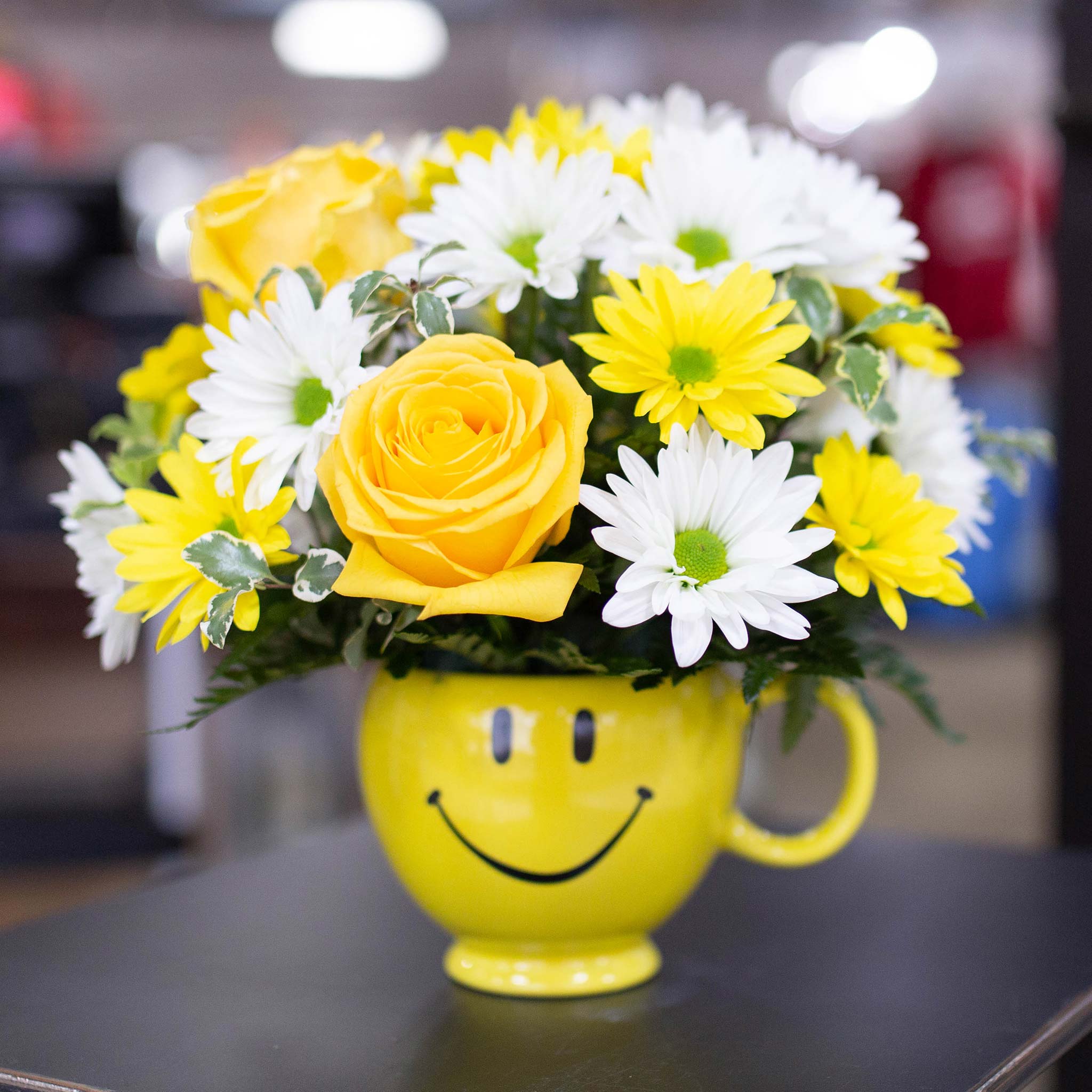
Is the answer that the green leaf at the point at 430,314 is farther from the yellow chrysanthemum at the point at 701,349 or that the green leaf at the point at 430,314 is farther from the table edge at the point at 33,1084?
the table edge at the point at 33,1084

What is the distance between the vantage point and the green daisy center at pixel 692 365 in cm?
62

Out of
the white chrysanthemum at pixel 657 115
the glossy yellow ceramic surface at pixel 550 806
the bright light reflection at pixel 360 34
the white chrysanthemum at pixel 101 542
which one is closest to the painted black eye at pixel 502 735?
the glossy yellow ceramic surface at pixel 550 806

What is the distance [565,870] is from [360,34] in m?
5.02

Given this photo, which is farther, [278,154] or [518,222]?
[278,154]

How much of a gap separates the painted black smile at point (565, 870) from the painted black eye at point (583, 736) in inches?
1.4

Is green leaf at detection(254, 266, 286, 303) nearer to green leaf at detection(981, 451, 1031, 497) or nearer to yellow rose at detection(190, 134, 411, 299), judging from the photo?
yellow rose at detection(190, 134, 411, 299)

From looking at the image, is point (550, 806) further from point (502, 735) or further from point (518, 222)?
point (518, 222)

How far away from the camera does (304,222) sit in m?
0.72

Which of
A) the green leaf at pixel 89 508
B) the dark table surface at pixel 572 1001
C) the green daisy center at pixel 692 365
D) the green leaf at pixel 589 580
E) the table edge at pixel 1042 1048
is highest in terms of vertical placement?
the green daisy center at pixel 692 365

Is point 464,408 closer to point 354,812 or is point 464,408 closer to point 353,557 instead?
point 353,557

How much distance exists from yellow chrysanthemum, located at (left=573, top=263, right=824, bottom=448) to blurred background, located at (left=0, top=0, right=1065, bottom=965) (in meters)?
0.97

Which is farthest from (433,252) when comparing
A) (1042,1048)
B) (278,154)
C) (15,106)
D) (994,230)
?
(994,230)

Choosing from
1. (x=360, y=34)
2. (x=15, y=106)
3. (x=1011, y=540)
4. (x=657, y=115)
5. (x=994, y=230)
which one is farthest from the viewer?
(x=994, y=230)

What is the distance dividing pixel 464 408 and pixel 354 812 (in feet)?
7.48
